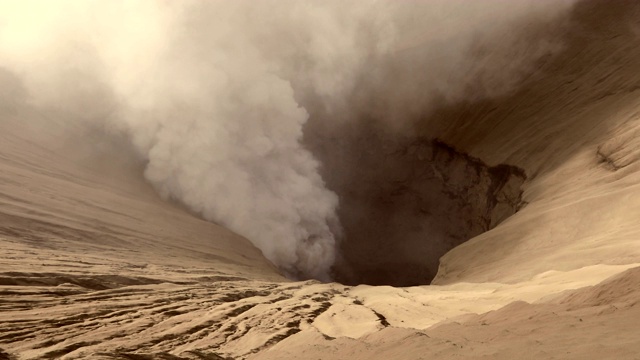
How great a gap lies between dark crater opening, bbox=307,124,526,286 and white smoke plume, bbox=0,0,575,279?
751 mm

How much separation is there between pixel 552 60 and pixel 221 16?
9280 millimetres

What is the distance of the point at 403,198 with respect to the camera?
16.1 meters

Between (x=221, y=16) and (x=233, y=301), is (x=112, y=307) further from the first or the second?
(x=221, y=16)

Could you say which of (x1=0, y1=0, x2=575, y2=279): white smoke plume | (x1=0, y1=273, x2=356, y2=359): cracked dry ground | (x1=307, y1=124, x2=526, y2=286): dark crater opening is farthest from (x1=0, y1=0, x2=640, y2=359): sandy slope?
(x1=0, y1=0, x2=575, y2=279): white smoke plume

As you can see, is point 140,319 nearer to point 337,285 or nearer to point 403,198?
point 337,285

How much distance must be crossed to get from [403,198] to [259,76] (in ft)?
17.9

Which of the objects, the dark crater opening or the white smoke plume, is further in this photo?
the dark crater opening

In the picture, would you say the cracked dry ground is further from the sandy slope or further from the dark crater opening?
the dark crater opening

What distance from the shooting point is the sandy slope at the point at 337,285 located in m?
3.33

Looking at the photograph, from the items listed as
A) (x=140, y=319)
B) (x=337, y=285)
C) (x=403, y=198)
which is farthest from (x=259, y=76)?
(x=140, y=319)

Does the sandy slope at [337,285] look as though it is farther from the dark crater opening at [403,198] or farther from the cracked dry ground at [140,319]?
the dark crater opening at [403,198]

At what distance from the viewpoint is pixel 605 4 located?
14.7 m

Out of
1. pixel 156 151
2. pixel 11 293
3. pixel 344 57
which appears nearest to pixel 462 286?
pixel 11 293

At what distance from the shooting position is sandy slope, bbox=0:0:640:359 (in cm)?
333
